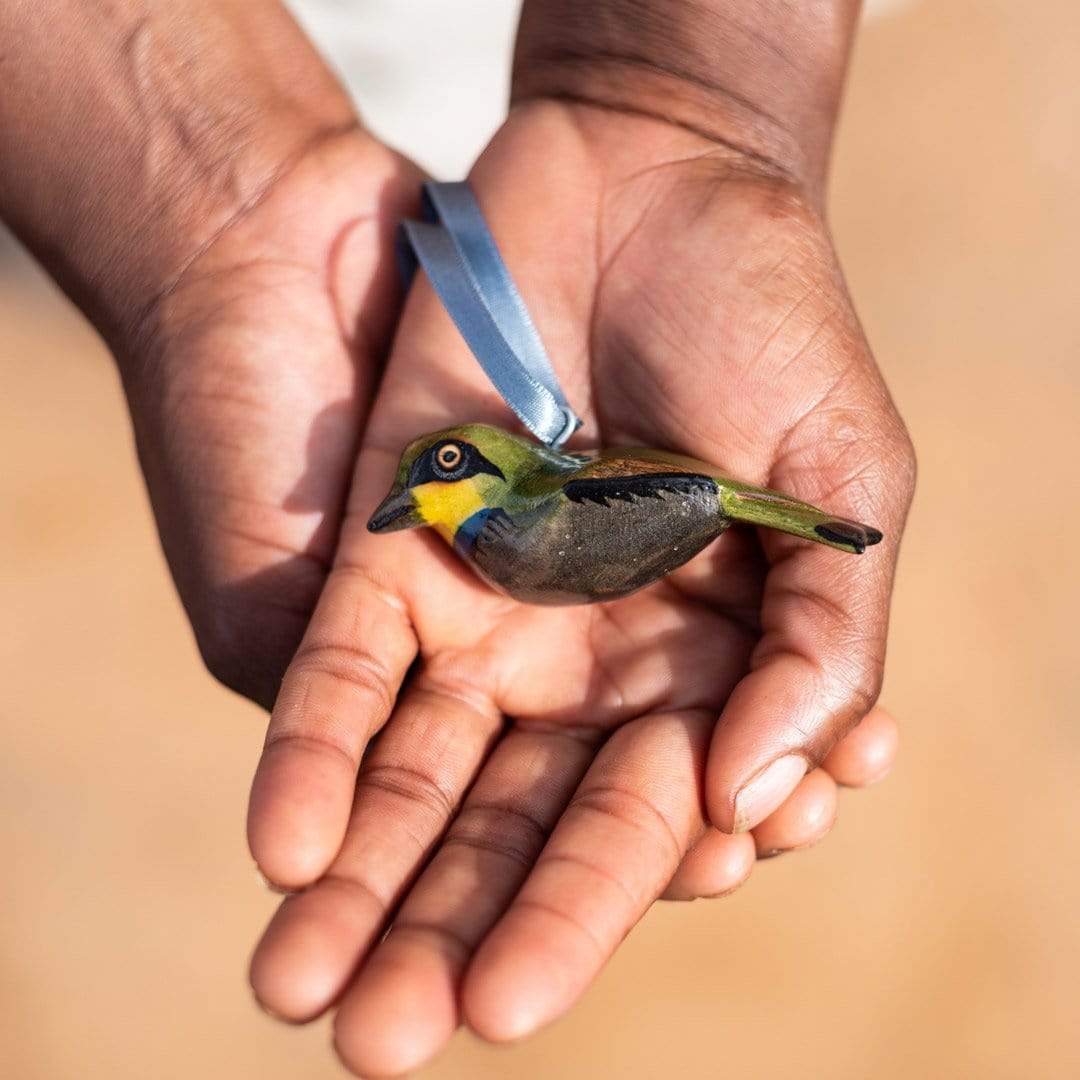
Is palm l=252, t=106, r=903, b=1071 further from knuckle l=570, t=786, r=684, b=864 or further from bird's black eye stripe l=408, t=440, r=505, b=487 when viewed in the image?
bird's black eye stripe l=408, t=440, r=505, b=487

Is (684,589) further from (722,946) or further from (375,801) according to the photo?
(722,946)

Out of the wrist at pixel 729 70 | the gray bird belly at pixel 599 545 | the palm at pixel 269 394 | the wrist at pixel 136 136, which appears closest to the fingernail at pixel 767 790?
the gray bird belly at pixel 599 545

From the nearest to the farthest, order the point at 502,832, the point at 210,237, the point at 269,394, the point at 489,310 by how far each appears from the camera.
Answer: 1. the point at 502,832
2. the point at 489,310
3. the point at 269,394
4. the point at 210,237

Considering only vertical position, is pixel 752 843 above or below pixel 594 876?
below

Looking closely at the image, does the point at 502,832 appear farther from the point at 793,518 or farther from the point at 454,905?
the point at 793,518

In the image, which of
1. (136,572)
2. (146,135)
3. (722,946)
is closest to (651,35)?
(146,135)

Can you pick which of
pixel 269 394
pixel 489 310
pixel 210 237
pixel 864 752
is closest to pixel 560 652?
pixel 864 752

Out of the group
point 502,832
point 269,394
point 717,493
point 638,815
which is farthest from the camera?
point 269,394
